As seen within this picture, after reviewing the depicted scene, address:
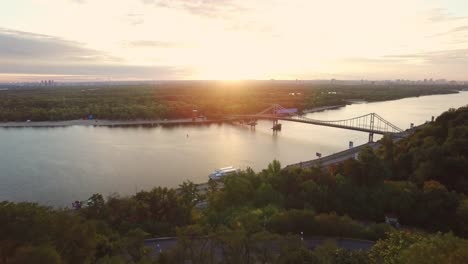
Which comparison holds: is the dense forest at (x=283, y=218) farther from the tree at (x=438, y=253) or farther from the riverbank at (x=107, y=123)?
the riverbank at (x=107, y=123)

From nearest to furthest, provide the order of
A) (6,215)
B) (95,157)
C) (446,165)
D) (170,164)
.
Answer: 1. (6,215)
2. (446,165)
3. (170,164)
4. (95,157)

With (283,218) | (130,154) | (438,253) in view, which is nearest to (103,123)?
(130,154)

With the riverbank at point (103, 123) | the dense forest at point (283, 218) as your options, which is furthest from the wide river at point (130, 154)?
the dense forest at point (283, 218)

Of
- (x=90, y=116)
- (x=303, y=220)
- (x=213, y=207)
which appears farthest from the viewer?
(x=90, y=116)

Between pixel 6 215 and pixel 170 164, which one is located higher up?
pixel 6 215

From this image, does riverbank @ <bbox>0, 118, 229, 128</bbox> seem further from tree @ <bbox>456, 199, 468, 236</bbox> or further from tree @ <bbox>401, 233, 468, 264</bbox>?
tree @ <bbox>401, 233, 468, 264</bbox>

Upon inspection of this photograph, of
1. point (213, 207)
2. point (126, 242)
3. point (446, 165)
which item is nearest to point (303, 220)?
point (213, 207)

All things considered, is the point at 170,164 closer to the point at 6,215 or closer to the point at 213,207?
the point at 213,207
